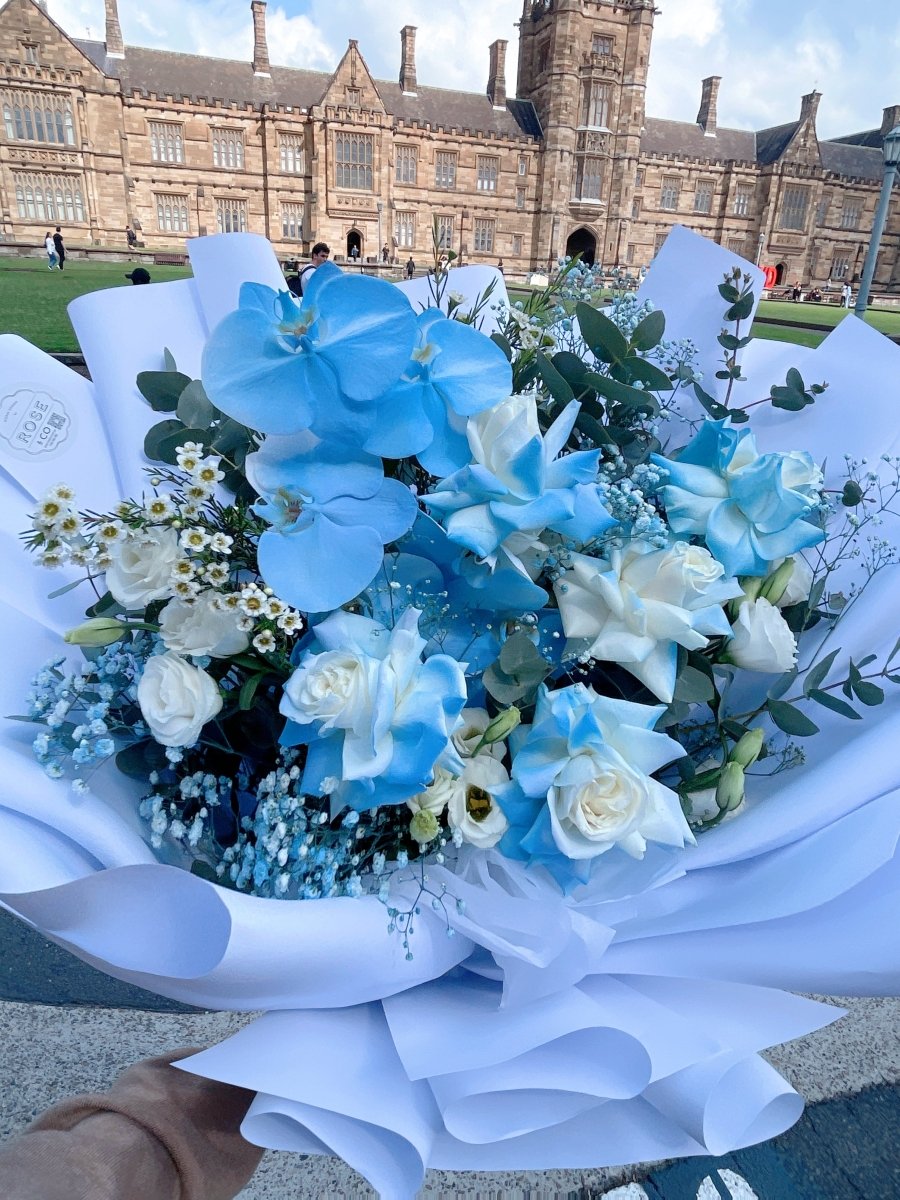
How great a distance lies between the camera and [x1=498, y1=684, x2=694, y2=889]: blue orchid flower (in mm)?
733

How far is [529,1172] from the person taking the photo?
1578mm

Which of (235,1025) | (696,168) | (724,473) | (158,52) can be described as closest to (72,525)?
(724,473)

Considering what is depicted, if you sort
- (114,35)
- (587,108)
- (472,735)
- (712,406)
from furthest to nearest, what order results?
1. (587,108)
2. (114,35)
3. (712,406)
4. (472,735)

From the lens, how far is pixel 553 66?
44188 mm

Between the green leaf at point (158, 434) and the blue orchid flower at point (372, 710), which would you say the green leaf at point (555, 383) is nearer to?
the blue orchid flower at point (372, 710)

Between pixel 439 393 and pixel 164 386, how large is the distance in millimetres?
424

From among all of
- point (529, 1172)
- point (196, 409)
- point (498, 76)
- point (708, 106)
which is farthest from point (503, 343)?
point (708, 106)

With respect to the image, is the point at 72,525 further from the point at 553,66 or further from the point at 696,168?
the point at 696,168

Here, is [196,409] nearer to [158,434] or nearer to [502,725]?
[158,434]

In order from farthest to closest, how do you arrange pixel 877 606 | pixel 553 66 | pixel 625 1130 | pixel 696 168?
pixel 696 168 → pixel 553 66 → pixel 877 606 → pixel 625 1130

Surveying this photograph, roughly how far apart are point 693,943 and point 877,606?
46 centimetres

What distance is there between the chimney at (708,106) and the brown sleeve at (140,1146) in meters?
60.1

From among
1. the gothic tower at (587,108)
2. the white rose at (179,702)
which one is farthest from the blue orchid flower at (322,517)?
the gothic tower at (587,108)

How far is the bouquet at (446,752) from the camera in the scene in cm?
69
